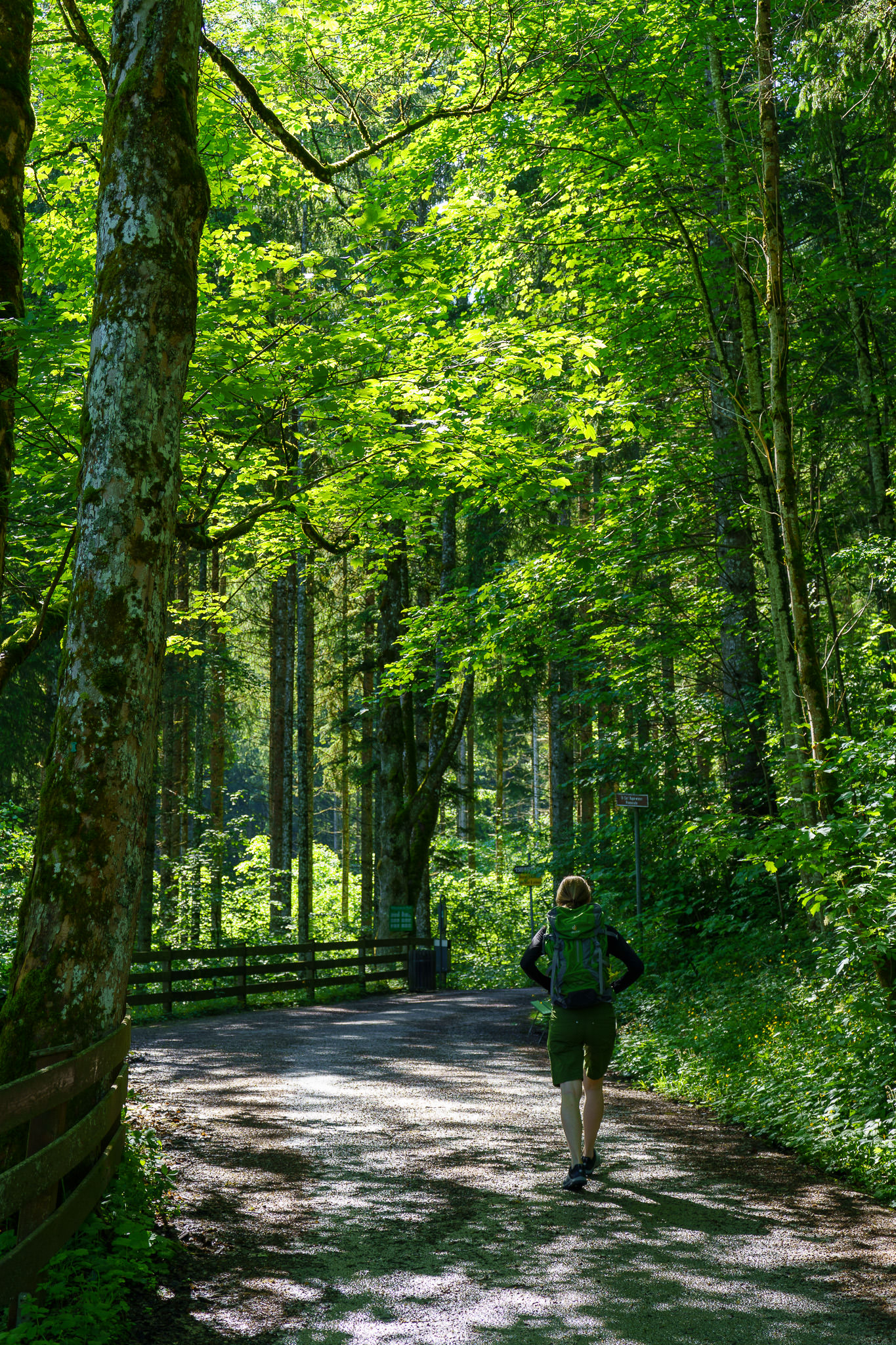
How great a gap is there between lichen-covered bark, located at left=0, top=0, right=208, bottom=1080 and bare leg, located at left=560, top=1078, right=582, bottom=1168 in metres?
2.99

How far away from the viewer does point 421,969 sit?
2130cm

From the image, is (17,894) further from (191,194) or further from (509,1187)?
(191,194)

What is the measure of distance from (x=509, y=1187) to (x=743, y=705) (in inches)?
319

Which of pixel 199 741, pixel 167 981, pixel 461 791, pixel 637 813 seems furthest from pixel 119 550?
pixel 199 741

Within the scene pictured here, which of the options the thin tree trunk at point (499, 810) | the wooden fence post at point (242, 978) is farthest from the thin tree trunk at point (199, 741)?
the thin tree trunk at point (499, 810)

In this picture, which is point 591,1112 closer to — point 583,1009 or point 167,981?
point 583,1009

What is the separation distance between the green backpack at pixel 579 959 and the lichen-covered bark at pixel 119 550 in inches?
116

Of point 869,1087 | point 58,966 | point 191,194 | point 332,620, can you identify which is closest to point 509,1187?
point 869,1087

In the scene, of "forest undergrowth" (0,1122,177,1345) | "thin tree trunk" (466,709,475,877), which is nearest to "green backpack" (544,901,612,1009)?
"forest undergrowth" (0,1122,177,1345)

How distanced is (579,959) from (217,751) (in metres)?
20.4

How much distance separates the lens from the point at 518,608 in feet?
44.2

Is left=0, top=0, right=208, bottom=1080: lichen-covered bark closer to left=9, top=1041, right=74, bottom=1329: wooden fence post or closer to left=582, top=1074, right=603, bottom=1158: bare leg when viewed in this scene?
left=9, top=1041, right=74, bottom=1329: wooden fence post

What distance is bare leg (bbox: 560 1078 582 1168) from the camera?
6367 millimetres

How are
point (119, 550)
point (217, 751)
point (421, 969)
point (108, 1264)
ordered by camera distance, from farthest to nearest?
point (217, 751) → point (421, 969) → point (119, 550) → point (108, 1264)
